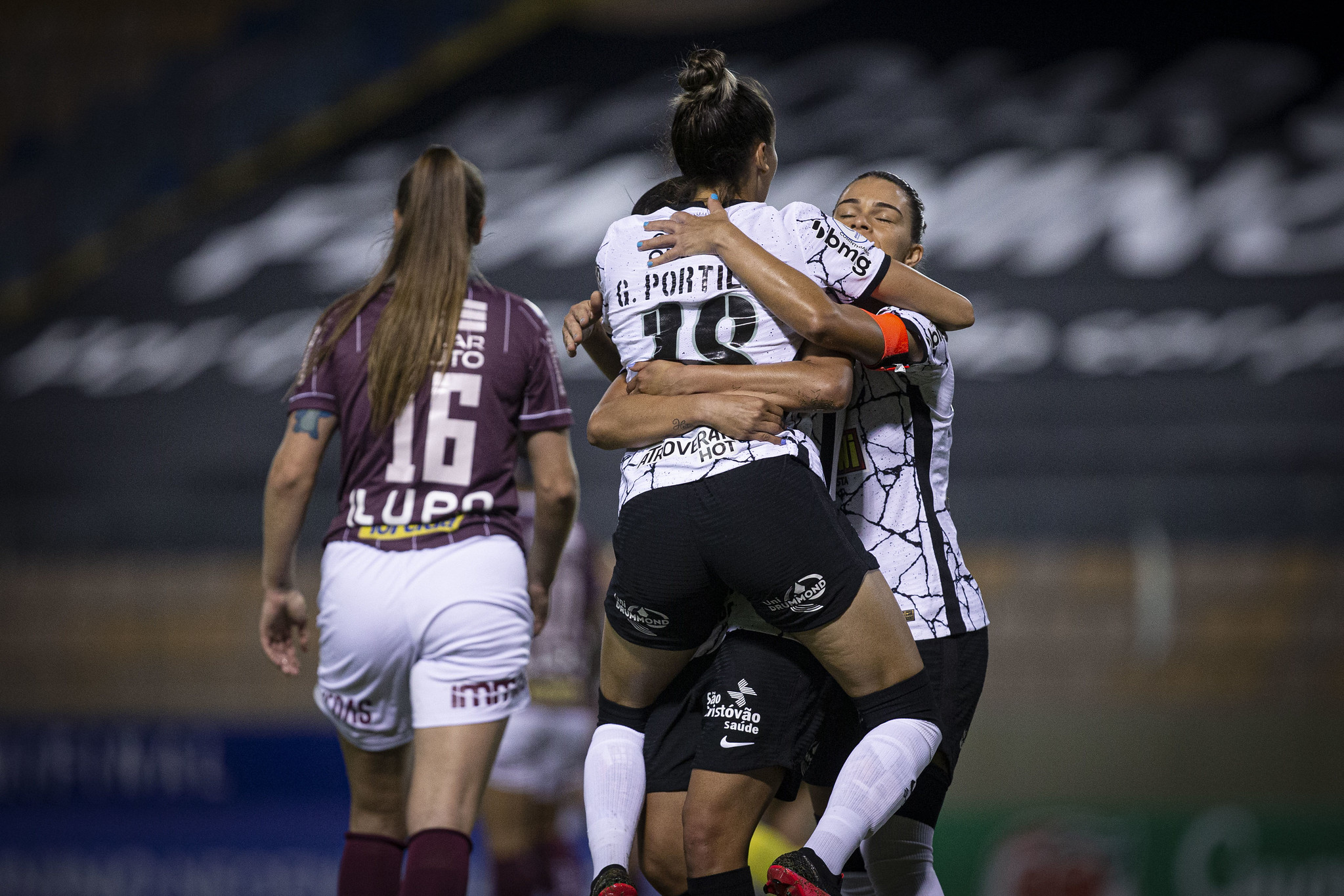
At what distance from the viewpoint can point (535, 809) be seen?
4.49 meters

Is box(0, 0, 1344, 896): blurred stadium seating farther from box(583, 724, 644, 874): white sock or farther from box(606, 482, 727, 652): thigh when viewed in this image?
box(606, 482, 727, 652): thigh

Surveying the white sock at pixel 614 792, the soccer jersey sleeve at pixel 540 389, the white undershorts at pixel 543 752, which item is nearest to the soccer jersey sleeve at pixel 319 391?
the soccer jersey sleeve at pixel 540 389

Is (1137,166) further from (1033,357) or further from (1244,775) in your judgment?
(1244,775)

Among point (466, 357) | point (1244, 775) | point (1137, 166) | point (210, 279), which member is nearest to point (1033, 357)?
point (1137, 166)

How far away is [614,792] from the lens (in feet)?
7.19

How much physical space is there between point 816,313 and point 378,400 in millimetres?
987

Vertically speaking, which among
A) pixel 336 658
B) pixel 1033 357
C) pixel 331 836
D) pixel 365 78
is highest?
pixel 365 78

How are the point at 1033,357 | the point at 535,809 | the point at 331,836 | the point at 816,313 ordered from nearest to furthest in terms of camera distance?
the point at 816,313 < the point at 535,809 < the point at 331,836 < the point at 1033,357

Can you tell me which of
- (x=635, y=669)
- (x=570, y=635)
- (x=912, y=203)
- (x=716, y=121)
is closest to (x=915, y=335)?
(x=912, y=203)

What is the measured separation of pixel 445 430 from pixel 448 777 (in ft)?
2.29

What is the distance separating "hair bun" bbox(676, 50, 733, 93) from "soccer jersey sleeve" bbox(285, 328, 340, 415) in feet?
3.12

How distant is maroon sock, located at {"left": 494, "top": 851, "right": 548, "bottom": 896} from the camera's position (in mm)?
4344

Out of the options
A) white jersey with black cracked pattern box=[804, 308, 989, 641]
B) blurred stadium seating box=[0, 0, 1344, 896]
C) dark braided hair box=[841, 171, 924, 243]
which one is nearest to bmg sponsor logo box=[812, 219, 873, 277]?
white jersey with black cracked pattern box=[804, 308, 989, 641]

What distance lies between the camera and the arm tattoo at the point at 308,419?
103 inches
